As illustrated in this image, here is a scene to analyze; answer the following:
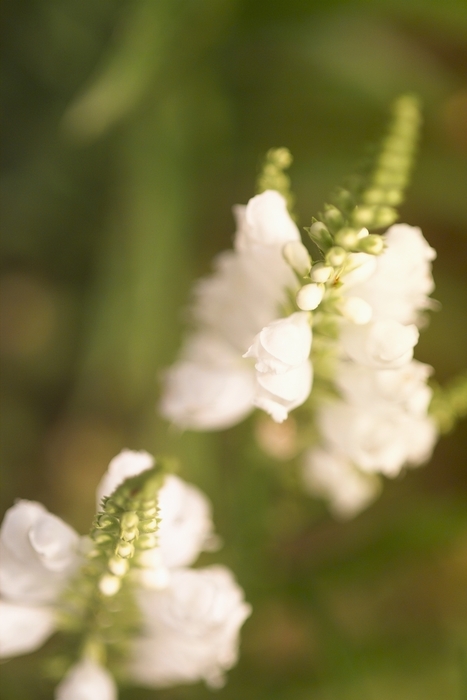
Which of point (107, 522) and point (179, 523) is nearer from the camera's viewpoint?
point (107, 522)

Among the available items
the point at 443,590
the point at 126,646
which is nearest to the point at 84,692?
the point at 126,646

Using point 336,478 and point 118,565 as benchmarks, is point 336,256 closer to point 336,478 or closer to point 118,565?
point 118,565

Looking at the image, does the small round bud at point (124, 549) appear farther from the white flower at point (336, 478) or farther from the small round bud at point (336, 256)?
the white flower at point (336, 478)

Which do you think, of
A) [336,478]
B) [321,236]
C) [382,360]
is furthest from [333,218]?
[336,478]

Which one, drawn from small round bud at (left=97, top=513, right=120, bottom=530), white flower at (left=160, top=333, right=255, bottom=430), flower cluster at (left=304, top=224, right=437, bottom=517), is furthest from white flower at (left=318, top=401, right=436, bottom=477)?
small round bud at (left=97, top=513, right=120, bottom=530)

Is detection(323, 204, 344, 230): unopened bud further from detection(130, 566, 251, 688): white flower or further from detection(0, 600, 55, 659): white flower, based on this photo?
detection(0, 600, 55, 659): white flower

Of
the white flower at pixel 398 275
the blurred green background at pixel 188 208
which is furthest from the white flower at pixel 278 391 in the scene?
the blurred green background at pixel 188 208

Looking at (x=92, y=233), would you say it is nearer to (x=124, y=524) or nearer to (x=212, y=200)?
(x=212, y=200)
